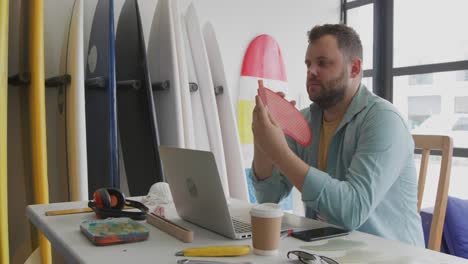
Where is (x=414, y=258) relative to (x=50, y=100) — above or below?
below

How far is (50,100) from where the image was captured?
2441 mm

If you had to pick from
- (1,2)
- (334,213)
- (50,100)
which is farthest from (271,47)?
(334,213)

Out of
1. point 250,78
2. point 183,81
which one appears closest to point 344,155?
point 183,81

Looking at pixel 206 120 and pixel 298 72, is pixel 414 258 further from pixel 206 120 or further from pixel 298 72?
pixel 298 72

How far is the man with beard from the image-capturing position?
1.17 metres

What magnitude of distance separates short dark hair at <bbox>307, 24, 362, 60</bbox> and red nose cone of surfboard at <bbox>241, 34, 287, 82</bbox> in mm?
1646

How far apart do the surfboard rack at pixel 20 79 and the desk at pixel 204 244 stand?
1.28 metres

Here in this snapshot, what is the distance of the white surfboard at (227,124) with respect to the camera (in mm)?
2783

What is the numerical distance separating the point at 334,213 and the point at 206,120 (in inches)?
66.3

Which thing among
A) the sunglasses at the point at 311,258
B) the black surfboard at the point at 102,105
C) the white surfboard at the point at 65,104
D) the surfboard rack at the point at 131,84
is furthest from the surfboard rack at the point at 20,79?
the sunglasses at the point at 311,258

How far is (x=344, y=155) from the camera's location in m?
1.41

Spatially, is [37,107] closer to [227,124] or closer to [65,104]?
[65,104]

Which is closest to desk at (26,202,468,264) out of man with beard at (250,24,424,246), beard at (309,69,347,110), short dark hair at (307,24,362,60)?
man with beard at (250,24,424,246)

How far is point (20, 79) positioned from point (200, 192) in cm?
152
